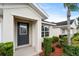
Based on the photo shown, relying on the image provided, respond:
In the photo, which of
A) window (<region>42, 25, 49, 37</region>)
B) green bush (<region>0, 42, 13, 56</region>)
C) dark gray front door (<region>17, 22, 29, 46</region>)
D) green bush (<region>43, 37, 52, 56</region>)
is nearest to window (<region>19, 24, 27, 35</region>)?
dark gray front door (<region>17, 22, 29, 46</region>)

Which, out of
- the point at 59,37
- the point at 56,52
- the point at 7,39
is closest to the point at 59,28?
the point at 59,37

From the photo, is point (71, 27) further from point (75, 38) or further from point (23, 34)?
point (23, 34)

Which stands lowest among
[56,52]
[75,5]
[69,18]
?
[56,52]

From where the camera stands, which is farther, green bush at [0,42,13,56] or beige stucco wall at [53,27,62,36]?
beige stucco wall at [53,27,62,36]

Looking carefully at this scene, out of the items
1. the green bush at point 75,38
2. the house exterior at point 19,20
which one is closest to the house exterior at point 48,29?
the house exterior at point 19,20

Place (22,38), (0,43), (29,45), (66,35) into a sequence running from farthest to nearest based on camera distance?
(22,38) → (29,45) → (66,35) → (0,43)

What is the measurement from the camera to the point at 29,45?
8.16 metres

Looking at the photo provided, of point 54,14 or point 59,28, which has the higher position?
point 54,14

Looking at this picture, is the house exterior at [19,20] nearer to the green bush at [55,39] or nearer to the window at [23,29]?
the window at [23,29]

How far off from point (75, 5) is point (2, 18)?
2.47 m

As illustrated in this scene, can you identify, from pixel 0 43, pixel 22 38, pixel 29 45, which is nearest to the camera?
pixel 0 43

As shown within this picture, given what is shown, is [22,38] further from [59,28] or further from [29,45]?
[59,28]

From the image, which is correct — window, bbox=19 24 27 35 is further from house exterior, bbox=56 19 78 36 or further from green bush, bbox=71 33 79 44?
green bush, bbox=71 33 79 44

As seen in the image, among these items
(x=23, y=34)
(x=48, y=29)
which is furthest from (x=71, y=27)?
(x=23, y=34)
